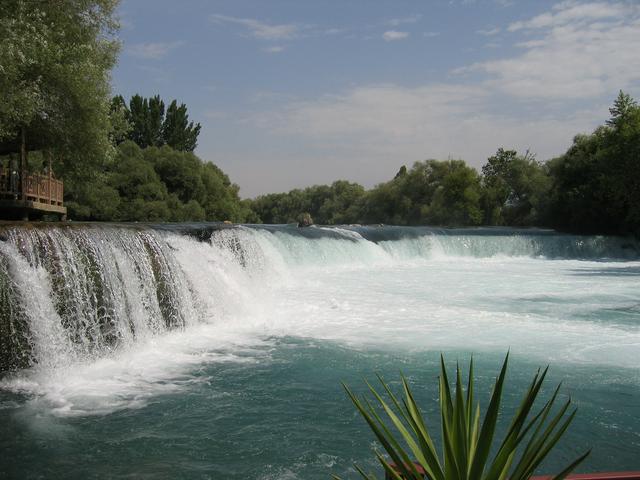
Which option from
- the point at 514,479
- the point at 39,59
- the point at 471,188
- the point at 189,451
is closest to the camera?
the point at 514,479

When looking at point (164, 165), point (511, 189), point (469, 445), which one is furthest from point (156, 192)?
point (469, 445)

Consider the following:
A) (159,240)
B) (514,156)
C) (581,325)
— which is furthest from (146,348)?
(514,156)

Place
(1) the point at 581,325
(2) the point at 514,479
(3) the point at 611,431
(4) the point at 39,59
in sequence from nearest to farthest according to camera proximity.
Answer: (2) the point at 514,479 → (3) the point at 611,431 → (1) the point at 581,325 → (4) the point at 39,59

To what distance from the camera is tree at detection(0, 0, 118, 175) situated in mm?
13492

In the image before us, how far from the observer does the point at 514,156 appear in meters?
56.6

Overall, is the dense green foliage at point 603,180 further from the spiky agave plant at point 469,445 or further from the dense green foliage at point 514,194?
the spiky agave plant at point 469,445

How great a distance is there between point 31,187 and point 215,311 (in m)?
8.73

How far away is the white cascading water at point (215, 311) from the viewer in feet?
26.6

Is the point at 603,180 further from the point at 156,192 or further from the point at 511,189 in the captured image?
the point at 156,192

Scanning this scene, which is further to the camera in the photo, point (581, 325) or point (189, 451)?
point (581, 325)

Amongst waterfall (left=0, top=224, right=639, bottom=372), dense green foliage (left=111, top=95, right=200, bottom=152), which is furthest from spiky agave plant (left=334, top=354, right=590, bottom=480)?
dense green foliage (left=111, top=95, right=200, bottom=152)

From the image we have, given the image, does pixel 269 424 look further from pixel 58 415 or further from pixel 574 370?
pixel 574 370

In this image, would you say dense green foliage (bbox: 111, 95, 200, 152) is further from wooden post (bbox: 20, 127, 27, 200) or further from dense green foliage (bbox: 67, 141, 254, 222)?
wooden post (bbox: 20, 127, 27, 200)

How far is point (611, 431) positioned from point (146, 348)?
6494 mm
